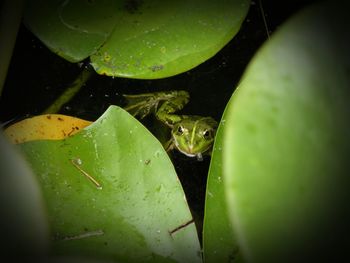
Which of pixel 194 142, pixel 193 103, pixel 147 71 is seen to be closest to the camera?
pixel 147 71

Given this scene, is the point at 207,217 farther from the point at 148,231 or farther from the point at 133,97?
the point at 133,97

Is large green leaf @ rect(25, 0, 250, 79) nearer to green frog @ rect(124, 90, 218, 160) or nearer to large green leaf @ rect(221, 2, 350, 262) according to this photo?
green frog @ rect(124, 90, 218, 160)

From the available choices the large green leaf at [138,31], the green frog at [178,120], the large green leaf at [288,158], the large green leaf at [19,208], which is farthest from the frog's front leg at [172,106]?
the large green leaf at [19,208]

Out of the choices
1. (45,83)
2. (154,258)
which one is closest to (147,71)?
(45,83)

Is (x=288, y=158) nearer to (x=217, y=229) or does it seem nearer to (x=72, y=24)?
(x=217, y=229)

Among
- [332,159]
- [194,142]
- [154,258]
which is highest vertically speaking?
[332,159]

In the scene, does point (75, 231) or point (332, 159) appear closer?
point (332, 159)

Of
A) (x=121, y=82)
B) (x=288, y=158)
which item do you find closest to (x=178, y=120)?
(x=121, y=82)

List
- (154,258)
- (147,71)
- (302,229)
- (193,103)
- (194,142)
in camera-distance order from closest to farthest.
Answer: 1. (302,229)
2. (154,258)
3. (147,71)
4. (194,142)
5. (193,103)
